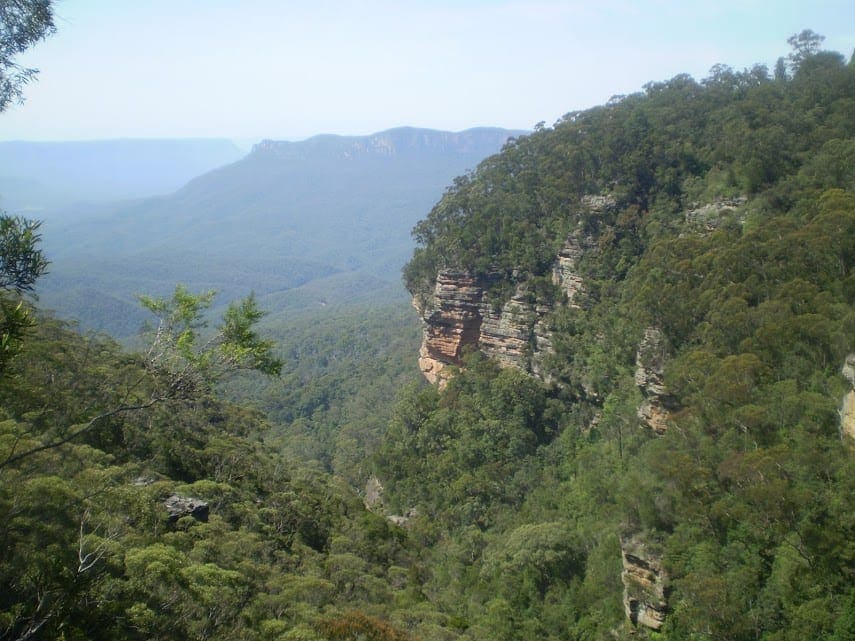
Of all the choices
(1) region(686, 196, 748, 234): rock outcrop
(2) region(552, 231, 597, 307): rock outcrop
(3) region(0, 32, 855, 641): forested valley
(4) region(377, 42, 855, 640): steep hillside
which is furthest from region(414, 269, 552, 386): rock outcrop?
(1) region(686, 196, 748, 234): rock outcrop

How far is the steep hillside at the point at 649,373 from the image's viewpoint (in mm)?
13875

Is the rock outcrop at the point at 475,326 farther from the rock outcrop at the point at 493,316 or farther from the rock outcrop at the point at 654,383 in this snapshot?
the rock outcrop at the point at 654,383

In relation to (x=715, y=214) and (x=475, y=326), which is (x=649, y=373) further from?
(x=475, y=326)

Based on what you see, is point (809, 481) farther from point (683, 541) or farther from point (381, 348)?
point (381, 348)

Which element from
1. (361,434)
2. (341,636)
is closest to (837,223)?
(341,636)

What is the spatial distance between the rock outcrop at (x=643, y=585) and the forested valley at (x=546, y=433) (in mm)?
64

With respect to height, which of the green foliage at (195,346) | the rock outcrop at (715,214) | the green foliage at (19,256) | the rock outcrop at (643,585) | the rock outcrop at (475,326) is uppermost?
the green foliage at (19,256)

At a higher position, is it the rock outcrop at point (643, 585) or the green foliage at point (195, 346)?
the green foliage at point (195, 346)

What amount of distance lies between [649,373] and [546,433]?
8501 millimetres

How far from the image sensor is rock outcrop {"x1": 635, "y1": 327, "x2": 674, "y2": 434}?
2095 centimetres

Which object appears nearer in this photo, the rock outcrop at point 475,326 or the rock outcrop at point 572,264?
the rock outcrop at point 572,264

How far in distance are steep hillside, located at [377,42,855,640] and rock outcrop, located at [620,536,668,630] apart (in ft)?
0.16

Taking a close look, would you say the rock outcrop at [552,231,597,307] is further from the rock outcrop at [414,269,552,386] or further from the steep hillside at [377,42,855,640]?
the rock outcrop at [414,269,552,386]

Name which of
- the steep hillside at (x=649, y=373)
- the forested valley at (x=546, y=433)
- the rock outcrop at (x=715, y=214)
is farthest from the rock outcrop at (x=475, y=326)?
the rock outcrop at (x=715, y=214)
